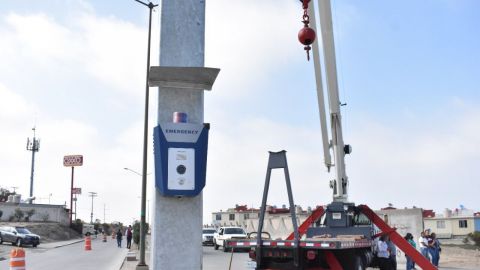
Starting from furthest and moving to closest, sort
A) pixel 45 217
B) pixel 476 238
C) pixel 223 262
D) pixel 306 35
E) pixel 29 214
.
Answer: pixel 45 217, pixel 29 214, pixel 476 238, pixel 223 262, pixel 306 35

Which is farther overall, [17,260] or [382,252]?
[382,252]

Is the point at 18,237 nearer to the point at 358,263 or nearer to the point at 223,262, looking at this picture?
the point at 223,262

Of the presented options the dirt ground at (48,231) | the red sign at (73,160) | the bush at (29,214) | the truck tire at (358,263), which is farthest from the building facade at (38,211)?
the truck tire at (358,263)

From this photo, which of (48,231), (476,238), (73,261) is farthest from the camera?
(48,231)

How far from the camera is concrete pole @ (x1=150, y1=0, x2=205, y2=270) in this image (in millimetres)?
4176

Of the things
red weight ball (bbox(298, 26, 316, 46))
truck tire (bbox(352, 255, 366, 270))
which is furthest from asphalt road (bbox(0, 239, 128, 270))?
red weight ball (bbox(298, 26, 316, 46))

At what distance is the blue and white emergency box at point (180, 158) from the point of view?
420 centimetres

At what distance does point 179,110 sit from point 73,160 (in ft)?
329

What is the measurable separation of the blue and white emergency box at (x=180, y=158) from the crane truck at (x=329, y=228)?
15.0ft

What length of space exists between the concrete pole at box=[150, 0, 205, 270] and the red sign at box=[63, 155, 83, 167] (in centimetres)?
9890

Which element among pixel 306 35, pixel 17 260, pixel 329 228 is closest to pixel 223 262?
pixel 329 228

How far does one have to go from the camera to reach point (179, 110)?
14.2 feet

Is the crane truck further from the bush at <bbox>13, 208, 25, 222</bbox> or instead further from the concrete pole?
the bush at <bbox>13, 208, 25, 222</bbox>

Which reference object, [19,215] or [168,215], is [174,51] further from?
[19,215]
